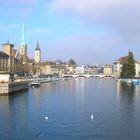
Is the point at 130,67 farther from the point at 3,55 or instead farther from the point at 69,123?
the point at 69,123

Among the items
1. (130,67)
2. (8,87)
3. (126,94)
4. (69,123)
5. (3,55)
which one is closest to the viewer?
(69,123)

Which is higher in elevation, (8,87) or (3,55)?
(3,55)

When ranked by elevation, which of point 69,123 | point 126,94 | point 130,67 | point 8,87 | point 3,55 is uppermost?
point 3,55

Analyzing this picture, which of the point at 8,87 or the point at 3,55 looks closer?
the point at 8,87

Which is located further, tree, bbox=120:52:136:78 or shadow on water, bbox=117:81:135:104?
tree, bbox=120:52:136:78

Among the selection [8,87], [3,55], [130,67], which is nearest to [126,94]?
[8,87]

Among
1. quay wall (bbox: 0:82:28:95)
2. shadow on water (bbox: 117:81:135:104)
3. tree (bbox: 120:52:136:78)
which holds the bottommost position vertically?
shadow on water (bbox: 117:81:135:104)

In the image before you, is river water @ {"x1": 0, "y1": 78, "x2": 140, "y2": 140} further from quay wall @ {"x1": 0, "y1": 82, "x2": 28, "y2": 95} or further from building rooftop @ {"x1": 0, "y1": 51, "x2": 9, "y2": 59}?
building rooftop @ {"x1": 0, "y1": 51, "x2": 9, "y2": 59}

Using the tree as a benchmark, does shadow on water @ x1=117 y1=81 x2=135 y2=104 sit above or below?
below

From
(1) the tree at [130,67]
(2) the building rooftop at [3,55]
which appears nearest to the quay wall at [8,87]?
(2) the building rooftop at [3,55]

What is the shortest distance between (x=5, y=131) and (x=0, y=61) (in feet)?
299

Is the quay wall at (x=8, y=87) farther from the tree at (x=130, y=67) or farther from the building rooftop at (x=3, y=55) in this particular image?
the tree at (x=130, y=67)

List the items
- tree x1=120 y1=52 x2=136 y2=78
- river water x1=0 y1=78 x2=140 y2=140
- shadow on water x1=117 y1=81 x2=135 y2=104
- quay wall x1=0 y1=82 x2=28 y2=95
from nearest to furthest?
river water x1=0 y1=78 x2=140 y2=140
shadow on water x1=117 y1=81 x2=135 y2=104
quay wall x1=0 y1=82 x2=28 y2=95
tree x1=120 y1=52 x2=136 y2=78

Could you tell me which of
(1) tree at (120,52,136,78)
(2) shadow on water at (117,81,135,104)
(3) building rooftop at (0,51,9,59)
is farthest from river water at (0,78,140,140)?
(1) tree at (120,52,136,78)
